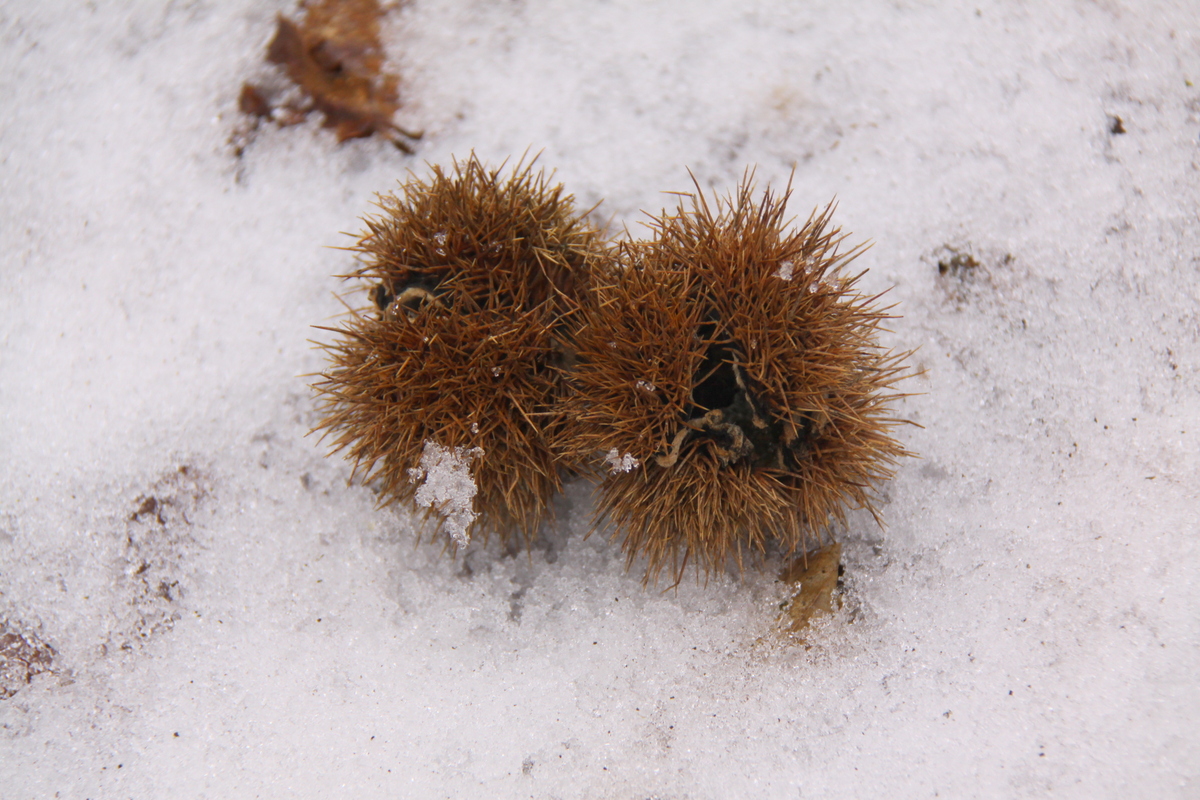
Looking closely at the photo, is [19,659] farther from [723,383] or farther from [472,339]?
[723,383]

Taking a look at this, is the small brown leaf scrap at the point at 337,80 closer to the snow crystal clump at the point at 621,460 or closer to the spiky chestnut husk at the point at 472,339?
the spiky chestnut husk at the point at 472,339

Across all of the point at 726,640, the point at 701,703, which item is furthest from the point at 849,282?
the point at 701,703

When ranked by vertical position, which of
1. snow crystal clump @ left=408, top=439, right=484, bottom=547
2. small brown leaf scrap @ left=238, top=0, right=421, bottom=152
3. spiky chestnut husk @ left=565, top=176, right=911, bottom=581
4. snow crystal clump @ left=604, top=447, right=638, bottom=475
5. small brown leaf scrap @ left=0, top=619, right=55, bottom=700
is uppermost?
small brown leaf scrap @ left=238, top=0, right=421, bottom=152

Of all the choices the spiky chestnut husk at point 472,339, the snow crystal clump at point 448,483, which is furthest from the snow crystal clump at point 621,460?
the snow crystal clump at point 448,483

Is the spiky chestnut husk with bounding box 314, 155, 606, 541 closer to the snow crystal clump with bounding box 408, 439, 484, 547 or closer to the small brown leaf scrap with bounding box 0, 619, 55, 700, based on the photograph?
the snow crystal clump with bounding box 408, 439, 484, 547

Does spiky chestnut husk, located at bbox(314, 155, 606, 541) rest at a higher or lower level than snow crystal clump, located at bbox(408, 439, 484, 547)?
higher

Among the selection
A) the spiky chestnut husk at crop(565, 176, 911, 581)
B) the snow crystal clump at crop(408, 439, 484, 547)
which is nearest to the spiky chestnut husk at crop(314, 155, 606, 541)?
the snow crystal clump at crop(408, 439, 484, 547)

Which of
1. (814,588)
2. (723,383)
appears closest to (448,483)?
(723,383)
